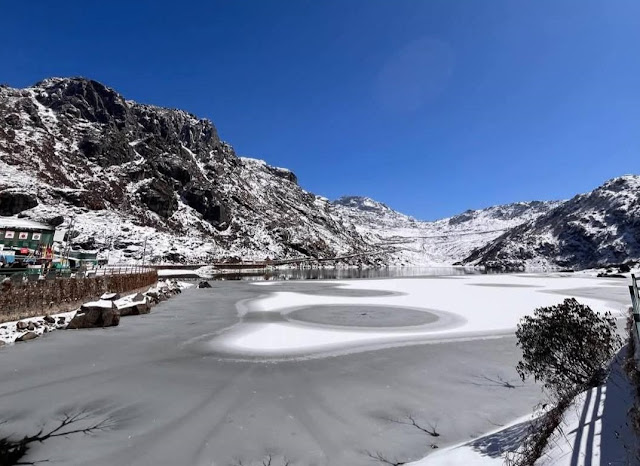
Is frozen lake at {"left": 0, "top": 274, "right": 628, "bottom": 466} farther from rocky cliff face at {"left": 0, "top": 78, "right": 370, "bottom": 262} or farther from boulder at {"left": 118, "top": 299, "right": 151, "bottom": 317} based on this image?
rocky cliff face at {"left": 0, "top": 78, "right": 370, "bottom": 262}

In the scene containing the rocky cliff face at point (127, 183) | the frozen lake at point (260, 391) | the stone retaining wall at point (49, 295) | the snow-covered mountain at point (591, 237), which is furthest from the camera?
the snow-covered mountain at point (591, 237)

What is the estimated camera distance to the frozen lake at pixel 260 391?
7.30 m

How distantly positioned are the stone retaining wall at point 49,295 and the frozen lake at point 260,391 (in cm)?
385

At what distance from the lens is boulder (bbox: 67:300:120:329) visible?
19656 mm

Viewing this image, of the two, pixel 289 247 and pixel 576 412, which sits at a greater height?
pixel 289 247

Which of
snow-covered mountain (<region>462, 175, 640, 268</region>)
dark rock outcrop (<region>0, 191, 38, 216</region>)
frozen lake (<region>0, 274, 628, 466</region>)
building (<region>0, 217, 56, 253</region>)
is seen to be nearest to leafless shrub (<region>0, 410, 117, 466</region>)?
frozen lake (<region>0, 274, 628, 466</region>)

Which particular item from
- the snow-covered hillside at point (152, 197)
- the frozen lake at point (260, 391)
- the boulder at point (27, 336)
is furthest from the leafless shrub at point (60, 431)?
the snow-covered hillside at point (152, 197)

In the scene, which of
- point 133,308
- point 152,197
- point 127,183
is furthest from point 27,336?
point 127,183

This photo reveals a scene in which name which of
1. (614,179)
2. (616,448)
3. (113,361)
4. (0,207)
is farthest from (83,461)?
(614,179)

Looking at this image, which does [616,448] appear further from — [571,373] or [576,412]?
[571,373]

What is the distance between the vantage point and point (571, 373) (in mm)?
8570

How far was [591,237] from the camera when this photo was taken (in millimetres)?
160500

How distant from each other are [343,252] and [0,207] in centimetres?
14337

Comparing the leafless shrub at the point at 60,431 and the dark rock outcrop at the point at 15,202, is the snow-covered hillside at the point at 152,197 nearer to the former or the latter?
the dark rock outcrop at the point at 15,202
